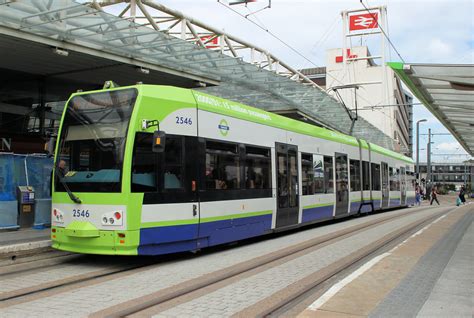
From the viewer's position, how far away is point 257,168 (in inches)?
450

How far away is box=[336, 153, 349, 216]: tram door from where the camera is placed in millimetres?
17047

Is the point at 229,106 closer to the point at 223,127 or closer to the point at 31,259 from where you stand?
the point at 223,127

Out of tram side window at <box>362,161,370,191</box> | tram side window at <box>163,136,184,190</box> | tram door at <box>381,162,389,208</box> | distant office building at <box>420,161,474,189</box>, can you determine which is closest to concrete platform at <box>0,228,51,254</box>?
tram side window at <box>163,136,184,190</box>

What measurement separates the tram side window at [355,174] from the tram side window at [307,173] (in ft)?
15.0

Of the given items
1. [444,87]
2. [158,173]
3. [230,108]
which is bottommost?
[158,173]

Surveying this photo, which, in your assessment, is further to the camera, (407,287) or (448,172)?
(448,172)

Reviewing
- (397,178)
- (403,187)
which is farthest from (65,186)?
(403,187)

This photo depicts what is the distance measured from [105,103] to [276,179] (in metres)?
5.33

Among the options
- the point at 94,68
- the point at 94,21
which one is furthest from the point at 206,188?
the point at 94,68

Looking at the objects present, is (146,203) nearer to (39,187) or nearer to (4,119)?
(39,187)

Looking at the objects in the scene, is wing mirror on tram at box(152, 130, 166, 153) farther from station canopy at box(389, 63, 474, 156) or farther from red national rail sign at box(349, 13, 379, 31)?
red national rail sign at box(349, 13, 379, 31)

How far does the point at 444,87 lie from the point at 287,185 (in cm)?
519

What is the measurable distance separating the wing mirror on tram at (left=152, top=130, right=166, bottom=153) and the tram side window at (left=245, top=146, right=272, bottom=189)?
3.31 m

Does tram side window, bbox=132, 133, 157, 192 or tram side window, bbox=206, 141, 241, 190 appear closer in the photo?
tram side window, bbox=132, 133, 157, 192
